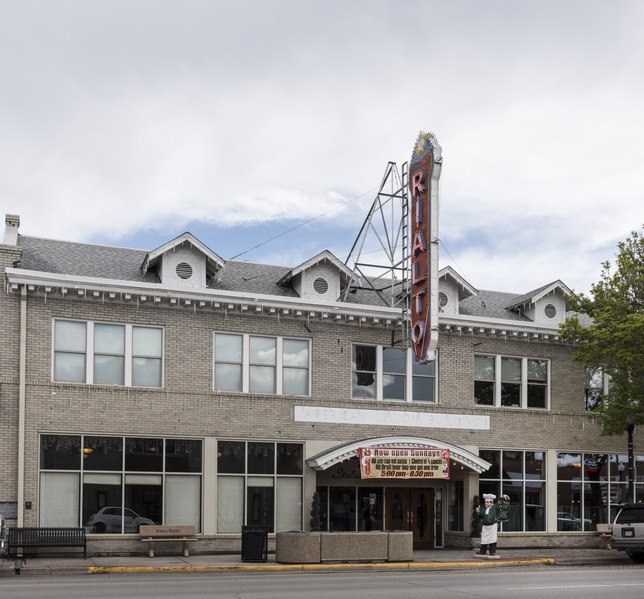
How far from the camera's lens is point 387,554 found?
2442cm

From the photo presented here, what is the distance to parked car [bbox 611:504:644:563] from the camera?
25078mm

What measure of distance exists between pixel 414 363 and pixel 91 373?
1039 centimetres

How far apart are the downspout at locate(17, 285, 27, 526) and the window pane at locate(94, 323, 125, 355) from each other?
1.98m

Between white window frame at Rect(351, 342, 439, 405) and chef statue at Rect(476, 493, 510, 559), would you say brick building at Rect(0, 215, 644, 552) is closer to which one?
white window frame at Rect(351, 342, 439, 405)

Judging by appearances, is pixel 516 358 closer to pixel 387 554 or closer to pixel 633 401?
pixel 633 401

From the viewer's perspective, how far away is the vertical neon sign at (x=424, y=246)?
2700 cm

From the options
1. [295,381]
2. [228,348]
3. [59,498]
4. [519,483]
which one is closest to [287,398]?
[295,381]

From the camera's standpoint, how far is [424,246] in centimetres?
2752

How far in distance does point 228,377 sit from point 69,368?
15.2 feet

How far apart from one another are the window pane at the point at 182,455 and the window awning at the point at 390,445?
11.2 ft

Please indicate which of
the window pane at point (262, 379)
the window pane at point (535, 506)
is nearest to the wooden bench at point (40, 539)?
the window pane at point (262, 379)

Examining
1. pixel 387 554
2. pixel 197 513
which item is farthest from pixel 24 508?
pixel 387 554

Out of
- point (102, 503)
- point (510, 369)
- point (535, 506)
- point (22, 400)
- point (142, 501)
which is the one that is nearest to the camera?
point (22, 400)

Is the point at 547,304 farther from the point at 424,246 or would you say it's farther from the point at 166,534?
the point at 166,534
